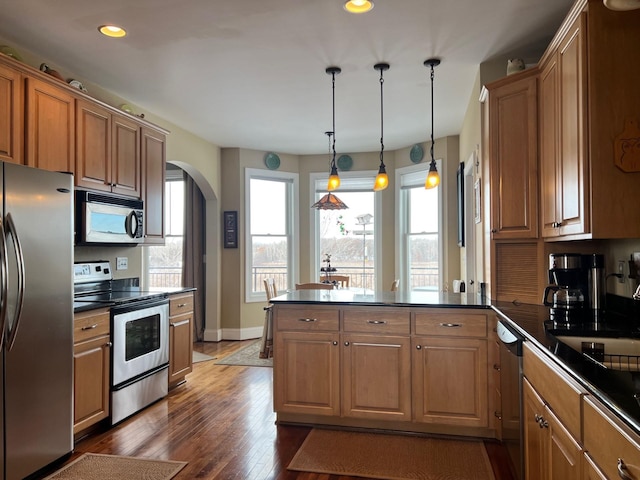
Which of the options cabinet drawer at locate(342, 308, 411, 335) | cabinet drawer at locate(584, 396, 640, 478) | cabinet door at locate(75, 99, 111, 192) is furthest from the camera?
cabinet door at locate(75, 99, 111, 192)

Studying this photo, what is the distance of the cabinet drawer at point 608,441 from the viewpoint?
107 centimetres

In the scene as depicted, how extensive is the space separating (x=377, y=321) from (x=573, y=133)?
5.31 feet

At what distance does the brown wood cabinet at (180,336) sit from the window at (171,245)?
2.42 m

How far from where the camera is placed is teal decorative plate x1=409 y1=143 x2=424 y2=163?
614 cm

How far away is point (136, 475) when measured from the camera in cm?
258

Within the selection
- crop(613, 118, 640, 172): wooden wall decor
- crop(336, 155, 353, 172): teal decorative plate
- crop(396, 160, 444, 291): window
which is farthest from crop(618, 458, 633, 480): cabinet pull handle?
crop(336, 155, 353, 172): teal decorative plate

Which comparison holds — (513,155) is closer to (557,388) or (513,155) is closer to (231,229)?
(557,388)

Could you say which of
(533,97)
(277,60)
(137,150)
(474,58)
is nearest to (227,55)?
(277,60)

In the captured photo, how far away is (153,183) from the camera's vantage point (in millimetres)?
4344

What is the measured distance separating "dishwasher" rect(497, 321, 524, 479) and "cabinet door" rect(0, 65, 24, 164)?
305cm

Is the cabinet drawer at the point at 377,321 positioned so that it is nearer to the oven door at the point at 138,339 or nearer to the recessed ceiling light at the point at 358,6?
the oven door at the point at 138,339

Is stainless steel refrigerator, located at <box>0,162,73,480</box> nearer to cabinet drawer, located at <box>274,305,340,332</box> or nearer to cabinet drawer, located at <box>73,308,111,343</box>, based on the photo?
cabinet drawer, located at <box>73,308,111,343</box>

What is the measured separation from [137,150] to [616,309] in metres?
3.76

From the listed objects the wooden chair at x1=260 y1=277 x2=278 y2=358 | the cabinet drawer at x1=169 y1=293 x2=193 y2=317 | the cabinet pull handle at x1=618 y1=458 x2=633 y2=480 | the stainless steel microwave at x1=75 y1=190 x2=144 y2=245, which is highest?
the stainless steel microwave at x1=75 y1=190 x2=144 y2=245
